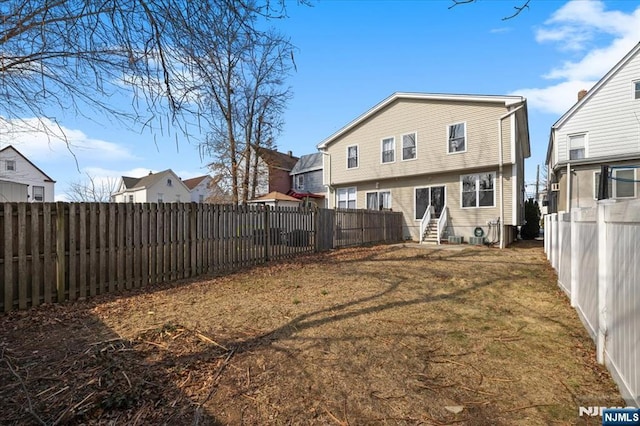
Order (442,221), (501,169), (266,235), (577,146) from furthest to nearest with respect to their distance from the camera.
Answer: (577,146)
(442,221)
(501,169)
(266,235)

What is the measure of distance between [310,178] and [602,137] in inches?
833

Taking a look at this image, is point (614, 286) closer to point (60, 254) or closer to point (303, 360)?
point (303, 360)

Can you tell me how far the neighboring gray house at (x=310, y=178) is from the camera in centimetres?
2919

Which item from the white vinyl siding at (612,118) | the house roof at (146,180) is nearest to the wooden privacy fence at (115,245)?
the white vinyl siding at (612,118)

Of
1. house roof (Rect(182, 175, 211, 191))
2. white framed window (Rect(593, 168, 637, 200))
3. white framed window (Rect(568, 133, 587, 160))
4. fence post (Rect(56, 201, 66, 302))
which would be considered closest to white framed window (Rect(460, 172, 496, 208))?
white framed window (Rect(593, 168, 637, 200))

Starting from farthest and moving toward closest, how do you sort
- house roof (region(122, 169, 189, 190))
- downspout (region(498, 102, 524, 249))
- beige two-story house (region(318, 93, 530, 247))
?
house roof (region(122, 169, 189, 190))
beige two-story house (region(318, 93, 530, 247))
downspout (region(498, 102, 524, 249))

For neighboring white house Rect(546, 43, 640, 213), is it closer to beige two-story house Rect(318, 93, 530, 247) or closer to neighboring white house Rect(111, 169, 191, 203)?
beige two-story house Rect(318, 93, 530, 247)

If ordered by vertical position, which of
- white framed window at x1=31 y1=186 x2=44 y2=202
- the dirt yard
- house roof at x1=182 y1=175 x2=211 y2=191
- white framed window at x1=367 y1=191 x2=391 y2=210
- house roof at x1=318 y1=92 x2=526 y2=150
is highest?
house roof at x1=318 y1=92 x2=526 y2=150

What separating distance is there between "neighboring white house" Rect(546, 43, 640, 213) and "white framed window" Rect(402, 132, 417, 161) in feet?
23.3

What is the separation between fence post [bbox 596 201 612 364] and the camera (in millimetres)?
2951

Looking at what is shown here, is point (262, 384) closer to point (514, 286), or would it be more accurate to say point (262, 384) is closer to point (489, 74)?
point (514, 286)

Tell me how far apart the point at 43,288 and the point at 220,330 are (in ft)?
10.9

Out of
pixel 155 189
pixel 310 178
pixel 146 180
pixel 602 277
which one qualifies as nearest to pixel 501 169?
pixel 602 277

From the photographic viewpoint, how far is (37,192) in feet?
95.0
